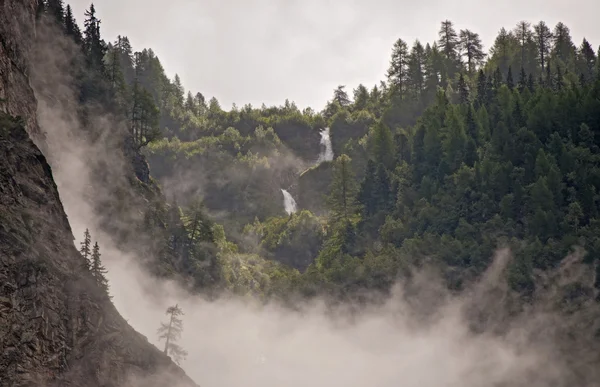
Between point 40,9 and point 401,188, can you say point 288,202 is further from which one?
point 40,9

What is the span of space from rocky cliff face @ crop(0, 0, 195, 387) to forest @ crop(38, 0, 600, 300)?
1315 inches

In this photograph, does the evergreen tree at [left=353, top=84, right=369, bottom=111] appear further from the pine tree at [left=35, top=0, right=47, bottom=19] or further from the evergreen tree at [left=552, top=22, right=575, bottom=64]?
the pine tree at [left=35, top=0, right=47, bottom=19]

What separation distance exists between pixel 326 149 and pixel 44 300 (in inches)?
4686

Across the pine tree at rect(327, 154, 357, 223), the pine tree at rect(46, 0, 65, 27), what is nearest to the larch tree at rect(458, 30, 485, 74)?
the pine tree at rect(327, 154, 357, 223)

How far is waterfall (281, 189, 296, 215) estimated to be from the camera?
158000 mm

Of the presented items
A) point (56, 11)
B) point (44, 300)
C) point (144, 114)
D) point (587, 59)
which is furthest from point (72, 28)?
point (587, 59)

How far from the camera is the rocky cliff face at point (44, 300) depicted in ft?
184

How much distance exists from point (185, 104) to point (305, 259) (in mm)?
73122

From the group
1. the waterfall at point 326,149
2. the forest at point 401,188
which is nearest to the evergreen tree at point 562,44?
the forest at point 401,188

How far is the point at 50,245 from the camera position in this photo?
64500 mm

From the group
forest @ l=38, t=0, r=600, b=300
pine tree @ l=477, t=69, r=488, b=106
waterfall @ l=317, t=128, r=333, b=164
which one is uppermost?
waterfall @ l=317, t=128, r=333, b=164

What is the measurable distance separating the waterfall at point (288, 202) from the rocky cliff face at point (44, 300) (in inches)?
3289

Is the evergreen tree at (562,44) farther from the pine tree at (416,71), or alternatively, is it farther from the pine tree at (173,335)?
the pine tree at (173,335)

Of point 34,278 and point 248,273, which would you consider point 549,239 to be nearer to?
point 248,273
